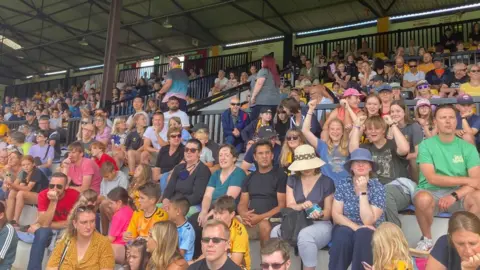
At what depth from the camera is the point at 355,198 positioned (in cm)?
349

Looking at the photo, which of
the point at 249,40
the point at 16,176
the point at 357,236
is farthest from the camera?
the point at 249,40

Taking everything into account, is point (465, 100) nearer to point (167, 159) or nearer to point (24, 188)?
point (167, 159)

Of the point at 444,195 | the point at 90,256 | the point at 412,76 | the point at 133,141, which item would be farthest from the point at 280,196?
the point at 412,76

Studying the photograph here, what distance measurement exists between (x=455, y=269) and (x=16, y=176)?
6.02m

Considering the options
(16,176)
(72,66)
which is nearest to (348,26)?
(16,176)

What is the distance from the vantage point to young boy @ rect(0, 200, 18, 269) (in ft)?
13.9

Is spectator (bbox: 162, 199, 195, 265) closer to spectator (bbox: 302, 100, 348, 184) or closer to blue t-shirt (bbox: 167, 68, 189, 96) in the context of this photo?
spectator (bbox: 302, 100, 348, 184)

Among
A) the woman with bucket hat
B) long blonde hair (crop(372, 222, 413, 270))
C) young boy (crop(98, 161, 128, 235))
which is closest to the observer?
long blonde hair (crop(372, 222, 413, 270))

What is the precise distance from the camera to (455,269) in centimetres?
245

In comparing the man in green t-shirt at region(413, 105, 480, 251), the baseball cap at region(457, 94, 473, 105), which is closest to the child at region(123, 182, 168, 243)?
the man in green t-shirt at region(413, 105, 480, 251)

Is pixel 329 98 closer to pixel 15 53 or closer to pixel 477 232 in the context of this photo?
pixel 477 232

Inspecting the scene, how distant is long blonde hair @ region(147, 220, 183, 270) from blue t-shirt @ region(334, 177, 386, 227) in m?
1.36

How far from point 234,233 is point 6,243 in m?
2.36

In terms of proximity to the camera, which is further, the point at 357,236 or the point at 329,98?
the point at 329,98
